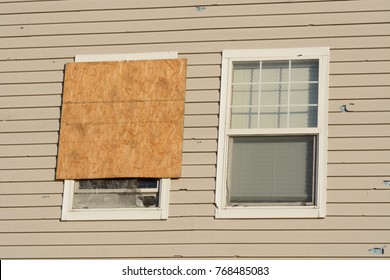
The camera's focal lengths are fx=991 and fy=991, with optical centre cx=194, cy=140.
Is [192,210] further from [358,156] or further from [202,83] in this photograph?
[358,156]

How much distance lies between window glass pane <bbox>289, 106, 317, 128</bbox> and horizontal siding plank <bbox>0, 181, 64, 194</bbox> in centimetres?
234

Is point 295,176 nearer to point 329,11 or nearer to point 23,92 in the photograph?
point 329,11

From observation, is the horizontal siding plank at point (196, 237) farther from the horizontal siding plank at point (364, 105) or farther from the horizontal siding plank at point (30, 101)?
the horizontal siding plank at point (30, 101)

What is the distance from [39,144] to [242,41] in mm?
2263

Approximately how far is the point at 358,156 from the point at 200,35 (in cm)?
202

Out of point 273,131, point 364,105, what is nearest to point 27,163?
point 273,131

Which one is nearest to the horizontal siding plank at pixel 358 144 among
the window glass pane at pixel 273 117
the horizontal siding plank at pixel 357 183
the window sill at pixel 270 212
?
the horizontal siding plank at pixel 357 183

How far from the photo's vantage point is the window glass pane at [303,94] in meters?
9.59

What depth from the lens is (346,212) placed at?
356 inches

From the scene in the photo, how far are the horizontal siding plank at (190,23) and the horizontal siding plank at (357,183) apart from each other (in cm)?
160

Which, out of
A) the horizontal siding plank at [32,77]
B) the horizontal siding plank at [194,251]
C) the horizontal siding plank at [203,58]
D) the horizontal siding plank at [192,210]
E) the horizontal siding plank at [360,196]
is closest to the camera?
the horizontal siding plank at [194,251]

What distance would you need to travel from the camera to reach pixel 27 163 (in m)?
9.82

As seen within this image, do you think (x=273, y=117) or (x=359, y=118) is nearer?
(x=359, y=118)
